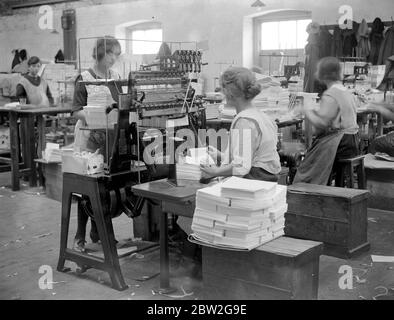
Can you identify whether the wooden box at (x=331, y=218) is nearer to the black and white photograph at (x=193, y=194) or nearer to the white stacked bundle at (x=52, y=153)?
the black and white photograph at (x=193, y=194)

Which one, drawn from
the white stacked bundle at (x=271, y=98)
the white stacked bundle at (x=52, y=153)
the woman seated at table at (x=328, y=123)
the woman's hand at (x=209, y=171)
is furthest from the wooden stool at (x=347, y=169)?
the white stacked bundle at (x=52, y=153)

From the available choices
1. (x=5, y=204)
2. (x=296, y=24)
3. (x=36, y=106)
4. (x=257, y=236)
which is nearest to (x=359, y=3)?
(x=296, y=24)

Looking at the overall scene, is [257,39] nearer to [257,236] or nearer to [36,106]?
[36,106]

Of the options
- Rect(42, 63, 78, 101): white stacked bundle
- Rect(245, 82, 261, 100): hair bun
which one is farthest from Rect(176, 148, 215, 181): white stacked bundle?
Rect(42, 63, 78, 101): white stacked bundle

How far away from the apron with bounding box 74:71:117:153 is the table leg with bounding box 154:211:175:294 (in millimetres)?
801

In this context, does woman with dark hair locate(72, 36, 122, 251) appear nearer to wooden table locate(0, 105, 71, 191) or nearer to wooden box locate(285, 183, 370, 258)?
wooden box locate(285, 183, 370, 258)

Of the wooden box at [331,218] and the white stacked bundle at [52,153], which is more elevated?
the white stacked bundle at [52,153]

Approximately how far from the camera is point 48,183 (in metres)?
5.81


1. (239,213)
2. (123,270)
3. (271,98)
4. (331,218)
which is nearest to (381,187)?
(271,98)

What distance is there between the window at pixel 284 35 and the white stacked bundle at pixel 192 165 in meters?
5.83

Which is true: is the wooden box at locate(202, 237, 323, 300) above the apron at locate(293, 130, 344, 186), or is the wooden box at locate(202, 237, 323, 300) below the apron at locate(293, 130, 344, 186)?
below

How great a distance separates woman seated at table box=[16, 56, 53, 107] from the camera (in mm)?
6766

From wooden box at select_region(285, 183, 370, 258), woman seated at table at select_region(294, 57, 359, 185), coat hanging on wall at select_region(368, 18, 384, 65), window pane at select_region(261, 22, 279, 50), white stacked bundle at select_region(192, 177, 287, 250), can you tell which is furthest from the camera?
window pane at select_region(261, 22, 279, 50)

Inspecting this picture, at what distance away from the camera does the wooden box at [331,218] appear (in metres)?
3.92
